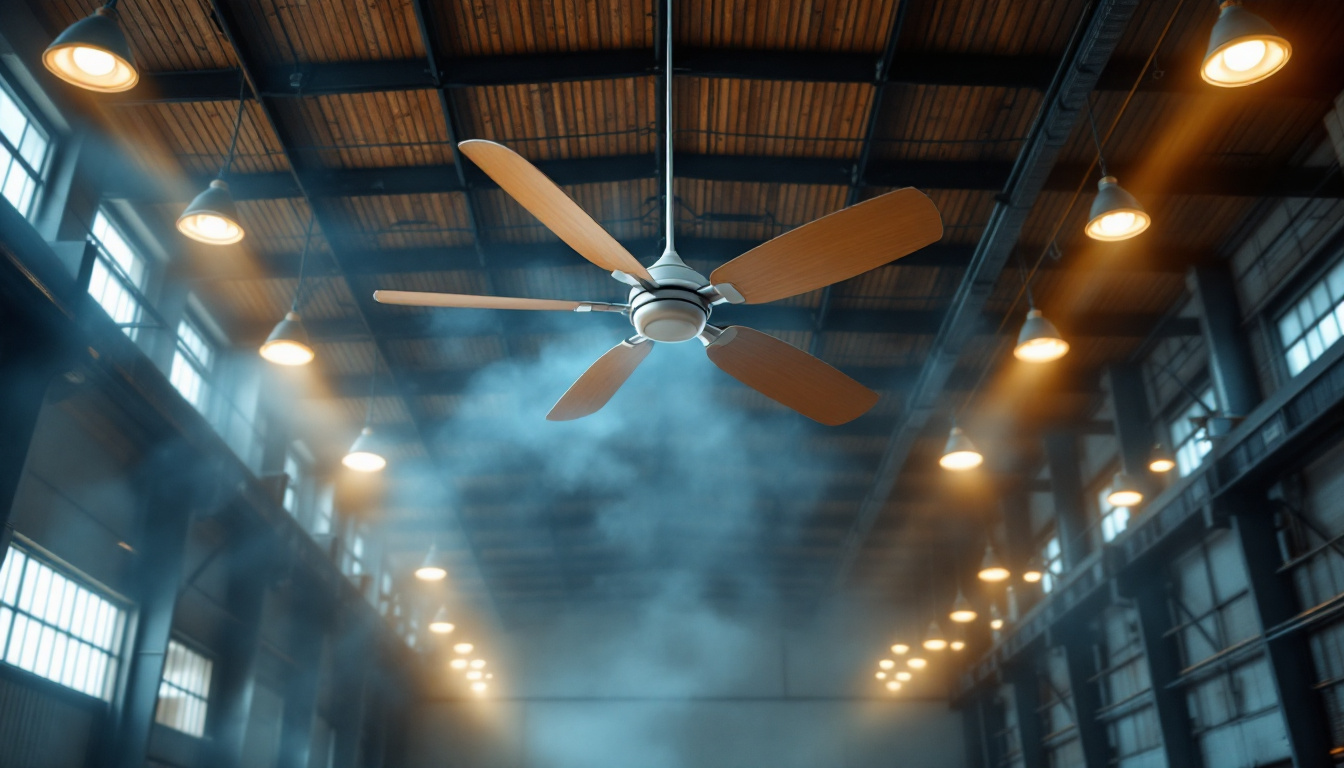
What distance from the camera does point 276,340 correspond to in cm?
833

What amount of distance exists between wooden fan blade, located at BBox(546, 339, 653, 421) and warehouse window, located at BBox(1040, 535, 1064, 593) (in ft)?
44.9

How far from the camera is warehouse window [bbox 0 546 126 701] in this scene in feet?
30.1

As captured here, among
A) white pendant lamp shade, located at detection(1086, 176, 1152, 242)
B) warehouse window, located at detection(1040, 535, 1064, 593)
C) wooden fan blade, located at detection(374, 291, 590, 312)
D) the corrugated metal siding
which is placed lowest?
the corrugated metal siding

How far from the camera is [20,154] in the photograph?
29.6 feet

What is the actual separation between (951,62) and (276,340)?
6.31 m

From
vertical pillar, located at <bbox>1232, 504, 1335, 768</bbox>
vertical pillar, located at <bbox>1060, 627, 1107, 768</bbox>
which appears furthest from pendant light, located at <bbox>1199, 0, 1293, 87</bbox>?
vertical pillar, located at <bbox>1060, 627, 1107, 768</bbox>

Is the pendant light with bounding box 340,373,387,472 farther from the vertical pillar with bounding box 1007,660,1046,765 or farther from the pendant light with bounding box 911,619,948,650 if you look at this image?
the pendant light with bounding box 911,619,948,650

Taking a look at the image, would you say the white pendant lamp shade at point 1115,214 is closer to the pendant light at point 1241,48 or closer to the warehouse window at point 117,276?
the pendant light at point 1241,48

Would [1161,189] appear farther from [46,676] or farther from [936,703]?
[936,703]

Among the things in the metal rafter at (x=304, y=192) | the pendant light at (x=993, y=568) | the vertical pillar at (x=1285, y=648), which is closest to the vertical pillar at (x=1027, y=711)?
the pendant light at (x=993, y=568)

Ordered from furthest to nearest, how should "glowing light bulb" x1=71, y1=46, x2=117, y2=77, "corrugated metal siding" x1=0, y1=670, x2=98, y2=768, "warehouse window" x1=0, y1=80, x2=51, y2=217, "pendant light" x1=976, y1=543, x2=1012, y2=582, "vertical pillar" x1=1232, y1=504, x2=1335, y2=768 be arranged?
"pendant light" x1=976, y1=543, x2=1012, y2=582, "vertical pillar" x1=1232, y1=504, x2=1335, y2=768, "corrugated metal siding" x1=0, y1=670, x2=98, y2=768, "warehouse window" x1=0, y1=80, x2=51, y2=217, "glowing light bulb" x1=71, y1=46, x2=117, y2=77

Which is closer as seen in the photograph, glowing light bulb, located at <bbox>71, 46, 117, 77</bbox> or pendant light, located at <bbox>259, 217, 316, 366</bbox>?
glowing light bulb, located at <bbox>71, 46, 117, 77</bbox>

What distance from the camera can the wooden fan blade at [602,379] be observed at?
19.0ft

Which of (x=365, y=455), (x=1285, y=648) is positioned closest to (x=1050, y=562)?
(x=1285, y=648)
